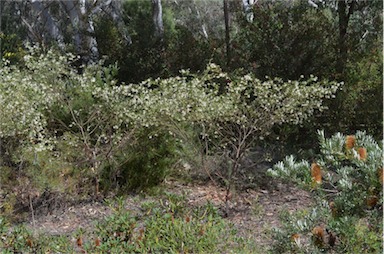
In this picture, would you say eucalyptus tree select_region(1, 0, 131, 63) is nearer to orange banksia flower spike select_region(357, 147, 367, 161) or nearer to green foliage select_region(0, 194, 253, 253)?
green foliage select_region(0, 194, 253, 253)

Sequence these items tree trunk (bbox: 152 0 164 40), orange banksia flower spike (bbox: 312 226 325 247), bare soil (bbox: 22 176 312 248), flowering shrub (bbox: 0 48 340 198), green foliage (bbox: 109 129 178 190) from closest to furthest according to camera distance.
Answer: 1. orange banksia flower spike (bbox: 312 226 325 247)
2. bare soil (bbox: 22 176 312 248)
3. flowering shrub (bbox: 0 48 340 198)
4. green foliage (bbox: 109 129 178 190)
5. tree trunk (bbox: 152 0 164 40)

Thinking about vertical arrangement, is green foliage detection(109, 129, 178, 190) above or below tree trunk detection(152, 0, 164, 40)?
below

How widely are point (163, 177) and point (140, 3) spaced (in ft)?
35.1

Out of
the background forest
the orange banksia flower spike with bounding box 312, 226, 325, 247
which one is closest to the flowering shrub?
the background forest

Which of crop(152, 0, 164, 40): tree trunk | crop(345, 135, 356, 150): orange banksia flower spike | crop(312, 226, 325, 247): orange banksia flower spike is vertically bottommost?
crop(312, 226, 325, 247): orange banksia flower spike

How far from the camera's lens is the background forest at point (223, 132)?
2451mm

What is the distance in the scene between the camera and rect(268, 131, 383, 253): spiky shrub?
2172 millimetres

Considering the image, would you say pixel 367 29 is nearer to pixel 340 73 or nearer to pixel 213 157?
pixel 340 73

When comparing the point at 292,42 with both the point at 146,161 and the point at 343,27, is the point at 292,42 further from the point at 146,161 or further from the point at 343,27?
the point at 146,161

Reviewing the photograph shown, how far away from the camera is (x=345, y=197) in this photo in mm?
2285

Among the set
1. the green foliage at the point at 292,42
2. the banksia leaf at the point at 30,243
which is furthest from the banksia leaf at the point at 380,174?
the green foliage at the point at 292,42

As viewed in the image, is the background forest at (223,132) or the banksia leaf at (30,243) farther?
the banksia leaf at (30,243)

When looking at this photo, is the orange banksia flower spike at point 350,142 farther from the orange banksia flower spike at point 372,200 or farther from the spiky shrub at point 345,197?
the orange banksia flower spike at point 372,200

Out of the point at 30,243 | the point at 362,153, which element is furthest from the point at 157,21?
the point at 362,153
